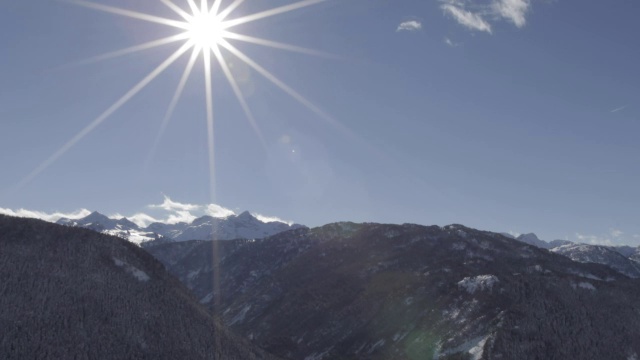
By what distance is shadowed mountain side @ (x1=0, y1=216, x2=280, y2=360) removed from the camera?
134 m

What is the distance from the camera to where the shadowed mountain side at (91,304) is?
13375cm

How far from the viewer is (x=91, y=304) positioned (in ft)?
491

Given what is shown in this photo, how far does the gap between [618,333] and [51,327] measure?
18138 centimetres

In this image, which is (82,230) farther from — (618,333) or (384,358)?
(618,333)

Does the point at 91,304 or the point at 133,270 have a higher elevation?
the point at 133,270

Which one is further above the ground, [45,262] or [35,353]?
[45,262]

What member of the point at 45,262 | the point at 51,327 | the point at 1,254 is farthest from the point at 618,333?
the point at 1,254

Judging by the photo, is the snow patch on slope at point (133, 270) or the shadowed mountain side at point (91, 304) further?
the snow patch on slope at point (133, 270)

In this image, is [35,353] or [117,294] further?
[117,294]

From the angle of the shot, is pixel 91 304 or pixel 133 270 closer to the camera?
pixel 91 304

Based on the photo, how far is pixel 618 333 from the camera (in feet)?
595

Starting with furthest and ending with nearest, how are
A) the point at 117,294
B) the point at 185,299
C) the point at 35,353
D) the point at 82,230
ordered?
the point at 82,230 < the point at 185,299 < the point at 117,294 < the point at 35,353

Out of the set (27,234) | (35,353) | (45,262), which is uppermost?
(27,234)

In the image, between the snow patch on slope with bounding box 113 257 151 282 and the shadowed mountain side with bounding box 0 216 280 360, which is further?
the snow patch on slope with bounding box 113 257 151 282
